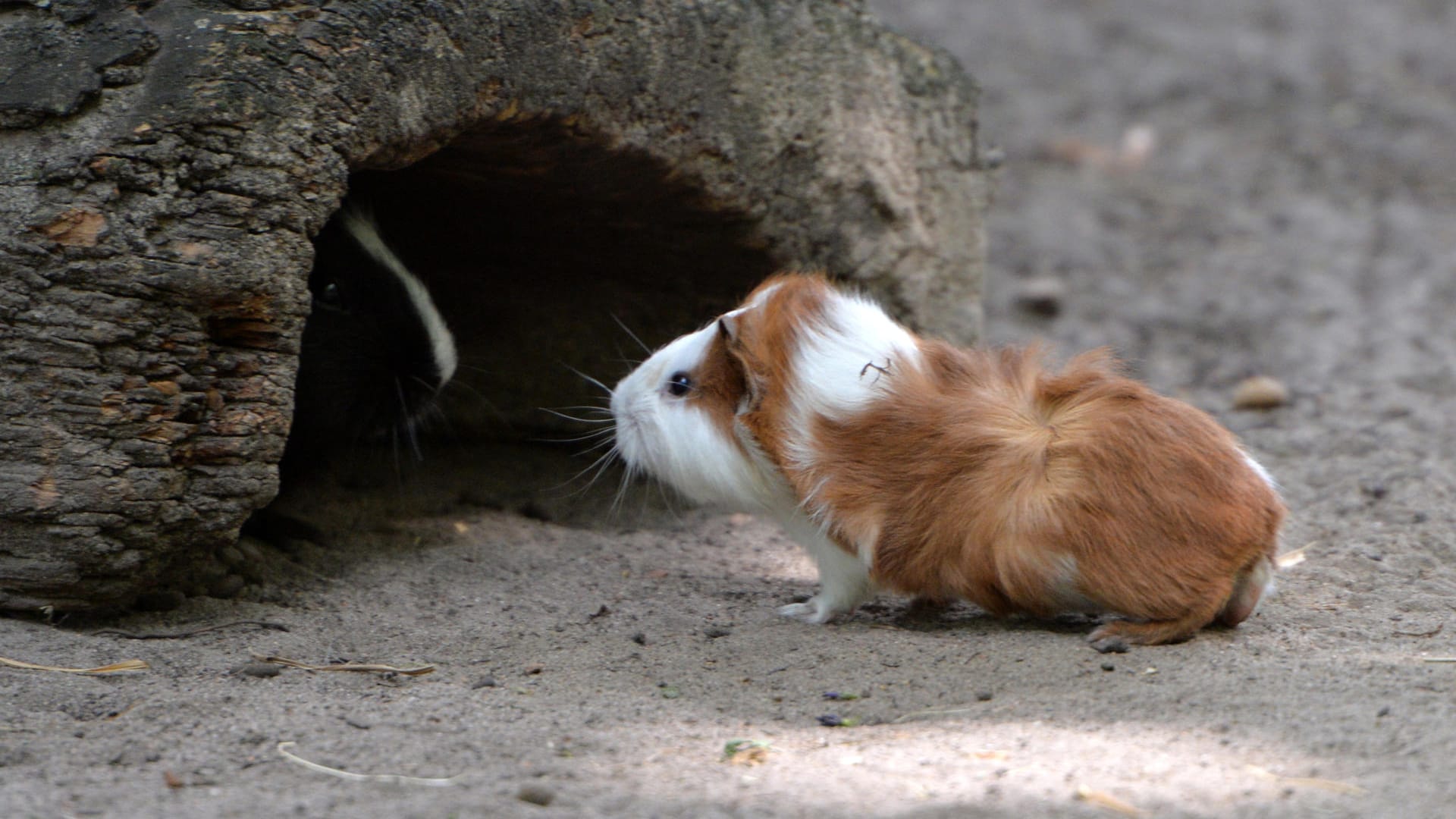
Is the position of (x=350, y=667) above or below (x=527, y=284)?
below

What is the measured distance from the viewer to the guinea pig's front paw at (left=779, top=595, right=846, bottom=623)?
2.90m

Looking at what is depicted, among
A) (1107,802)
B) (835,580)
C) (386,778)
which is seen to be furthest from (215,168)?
(1107,802)

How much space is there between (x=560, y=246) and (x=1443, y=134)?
6430 mm

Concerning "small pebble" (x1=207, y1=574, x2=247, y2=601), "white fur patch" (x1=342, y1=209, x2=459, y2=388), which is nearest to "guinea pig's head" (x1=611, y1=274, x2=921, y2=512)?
"white fur patch" (x1=342, y1=209, x2=459, y2=388)

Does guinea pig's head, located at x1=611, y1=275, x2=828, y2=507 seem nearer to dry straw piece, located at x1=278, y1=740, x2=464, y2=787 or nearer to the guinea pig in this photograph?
the guinea pig

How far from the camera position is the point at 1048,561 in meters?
2.53

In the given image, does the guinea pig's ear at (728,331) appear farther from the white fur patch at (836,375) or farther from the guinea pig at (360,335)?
the guinea pig at (360,335)

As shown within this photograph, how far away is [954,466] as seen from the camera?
262cm

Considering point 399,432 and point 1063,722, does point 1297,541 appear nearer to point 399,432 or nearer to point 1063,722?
point 1063,722

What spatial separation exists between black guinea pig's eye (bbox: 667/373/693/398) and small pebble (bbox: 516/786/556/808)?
1.27 metres

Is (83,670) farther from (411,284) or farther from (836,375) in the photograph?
(836,375)

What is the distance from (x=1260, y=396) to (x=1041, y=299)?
1481 mm

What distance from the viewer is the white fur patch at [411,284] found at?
3506mm

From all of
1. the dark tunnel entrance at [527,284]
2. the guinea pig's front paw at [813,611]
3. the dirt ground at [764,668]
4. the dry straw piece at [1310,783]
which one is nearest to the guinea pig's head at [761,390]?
the guinea pig's front paw at [813,611]
